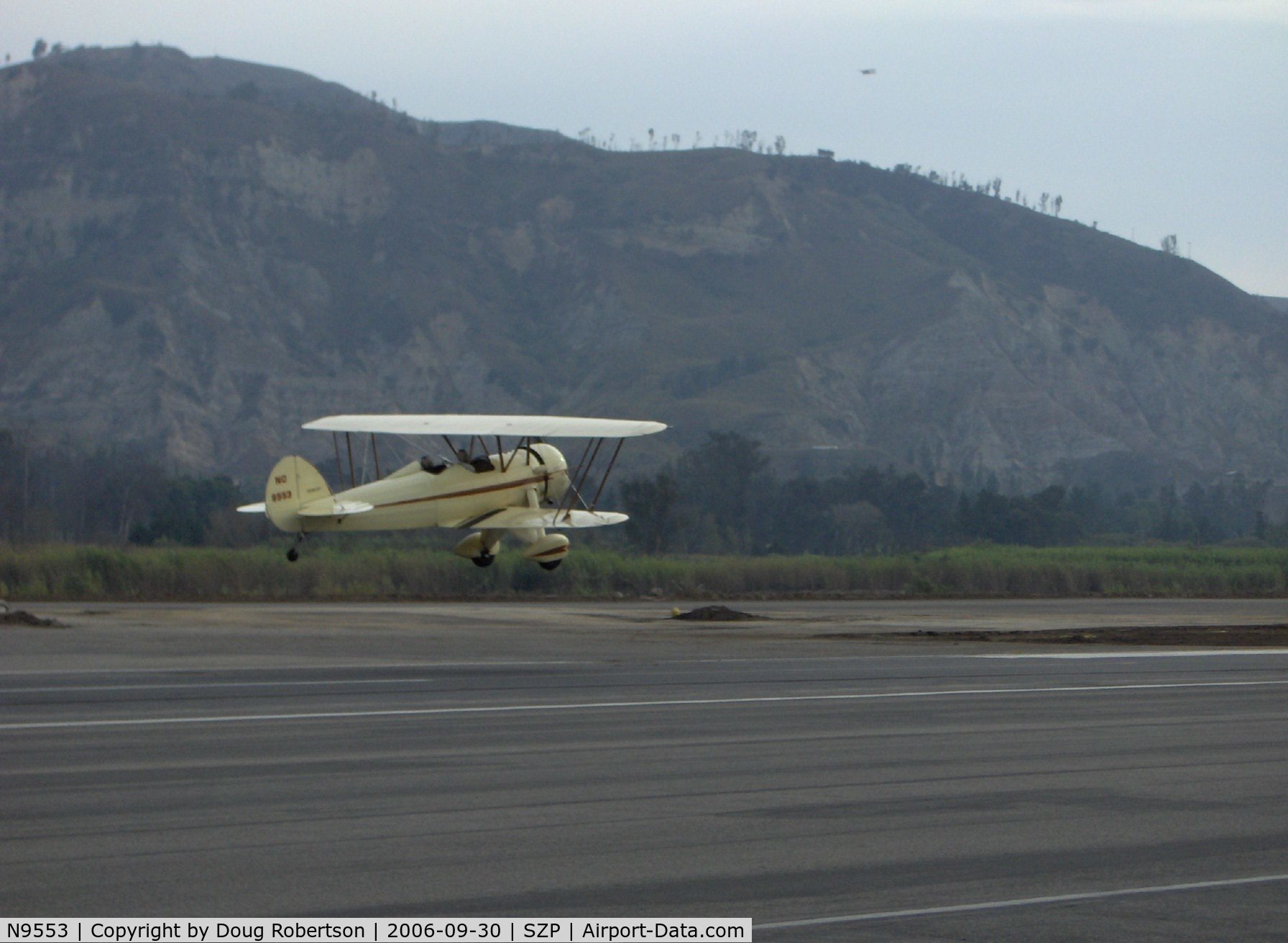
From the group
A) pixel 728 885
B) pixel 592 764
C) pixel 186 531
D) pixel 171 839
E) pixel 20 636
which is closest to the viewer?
pixel 728 885

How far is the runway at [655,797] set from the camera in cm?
856

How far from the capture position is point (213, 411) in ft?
494

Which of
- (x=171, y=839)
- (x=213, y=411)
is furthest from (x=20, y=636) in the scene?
(x=213, y=411)

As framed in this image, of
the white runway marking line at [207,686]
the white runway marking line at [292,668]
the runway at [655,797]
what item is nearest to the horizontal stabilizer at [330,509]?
the white runway marking line at [292,668]

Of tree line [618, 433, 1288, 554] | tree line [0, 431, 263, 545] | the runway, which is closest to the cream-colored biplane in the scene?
the runway

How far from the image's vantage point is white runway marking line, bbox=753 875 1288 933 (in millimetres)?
8180

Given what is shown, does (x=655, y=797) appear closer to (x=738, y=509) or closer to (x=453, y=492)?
(x=453, y=492)

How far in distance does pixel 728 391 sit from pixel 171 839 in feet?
536

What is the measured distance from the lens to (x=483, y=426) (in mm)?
36969

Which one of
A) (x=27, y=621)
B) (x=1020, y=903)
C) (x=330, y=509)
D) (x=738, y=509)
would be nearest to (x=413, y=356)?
(x=738, y=509)

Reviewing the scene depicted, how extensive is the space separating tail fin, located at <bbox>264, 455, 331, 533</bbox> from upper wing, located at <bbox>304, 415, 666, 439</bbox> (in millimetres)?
2221

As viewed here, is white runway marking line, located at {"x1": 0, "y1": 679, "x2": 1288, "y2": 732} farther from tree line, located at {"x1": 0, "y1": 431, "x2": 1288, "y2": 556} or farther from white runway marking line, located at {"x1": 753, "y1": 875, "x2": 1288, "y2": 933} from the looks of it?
tree line, located at {"x1": 0, "y1": 431, "x2": 1288, "y2": 556}

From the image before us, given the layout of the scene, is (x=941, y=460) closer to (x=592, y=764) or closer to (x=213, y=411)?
(x=213, y=411)
